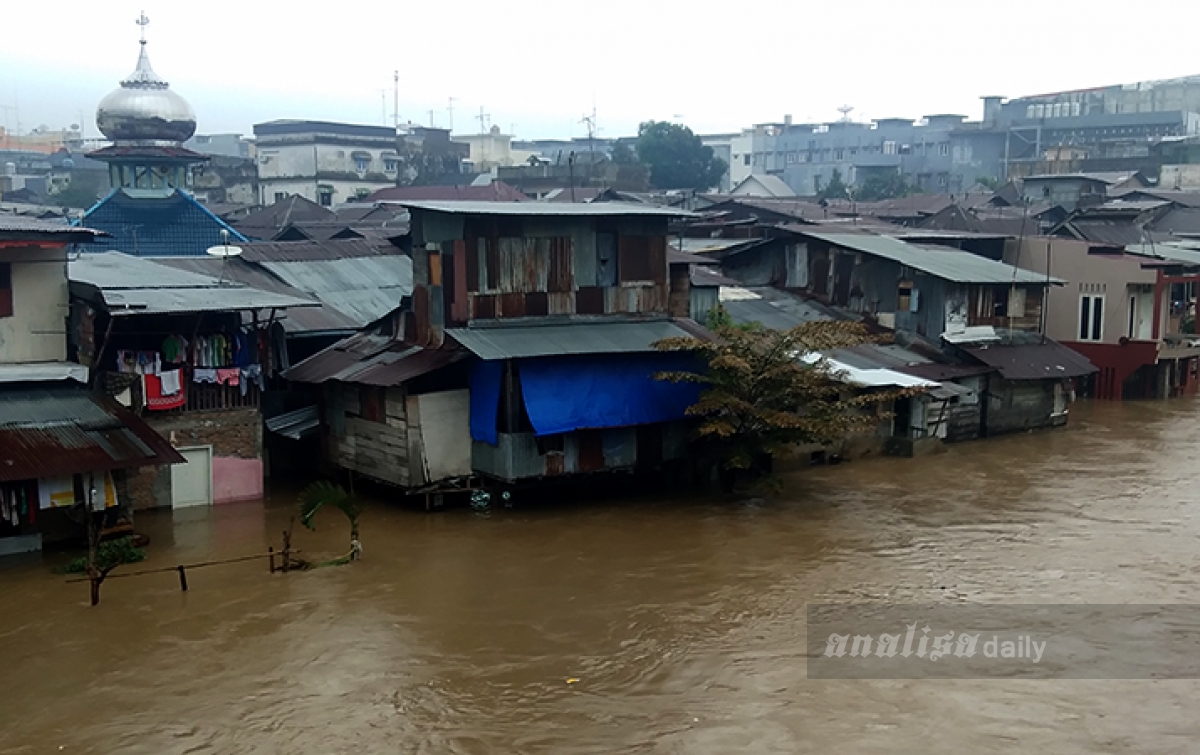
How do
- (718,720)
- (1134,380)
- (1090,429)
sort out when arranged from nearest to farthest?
(718,720), (1090,429), (1134,380)

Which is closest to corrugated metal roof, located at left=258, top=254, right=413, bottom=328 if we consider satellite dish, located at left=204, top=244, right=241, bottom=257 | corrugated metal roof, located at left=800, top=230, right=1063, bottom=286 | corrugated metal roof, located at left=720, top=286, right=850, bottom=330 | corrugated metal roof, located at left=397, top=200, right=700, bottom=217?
satellite dish, located at left=204, top=244, right=241, bottom=257

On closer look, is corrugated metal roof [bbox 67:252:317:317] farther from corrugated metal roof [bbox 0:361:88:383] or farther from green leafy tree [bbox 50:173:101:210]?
green leafy tree [bbox 50:173:101:210]

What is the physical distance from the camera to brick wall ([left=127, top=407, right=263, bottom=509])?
1908 cm

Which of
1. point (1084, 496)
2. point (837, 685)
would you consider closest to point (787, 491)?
point (1084, 496)

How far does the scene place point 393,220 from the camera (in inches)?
1642

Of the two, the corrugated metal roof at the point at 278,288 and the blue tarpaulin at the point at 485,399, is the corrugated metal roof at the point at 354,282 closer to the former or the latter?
the corrugated metal roof at the point at 278,288

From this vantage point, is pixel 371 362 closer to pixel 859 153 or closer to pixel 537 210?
pixel 537 210

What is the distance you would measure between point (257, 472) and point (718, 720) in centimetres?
1102

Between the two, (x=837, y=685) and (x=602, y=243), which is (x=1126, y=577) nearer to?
(x=837, y=685)

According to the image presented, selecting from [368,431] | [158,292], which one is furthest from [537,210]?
[158,292]

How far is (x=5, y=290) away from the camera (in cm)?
1823

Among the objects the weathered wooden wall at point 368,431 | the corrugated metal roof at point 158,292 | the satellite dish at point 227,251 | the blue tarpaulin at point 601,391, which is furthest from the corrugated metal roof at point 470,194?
the blue tarpaulin at point 601,391

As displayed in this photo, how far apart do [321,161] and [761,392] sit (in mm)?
45872

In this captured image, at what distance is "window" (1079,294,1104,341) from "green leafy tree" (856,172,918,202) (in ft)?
107
